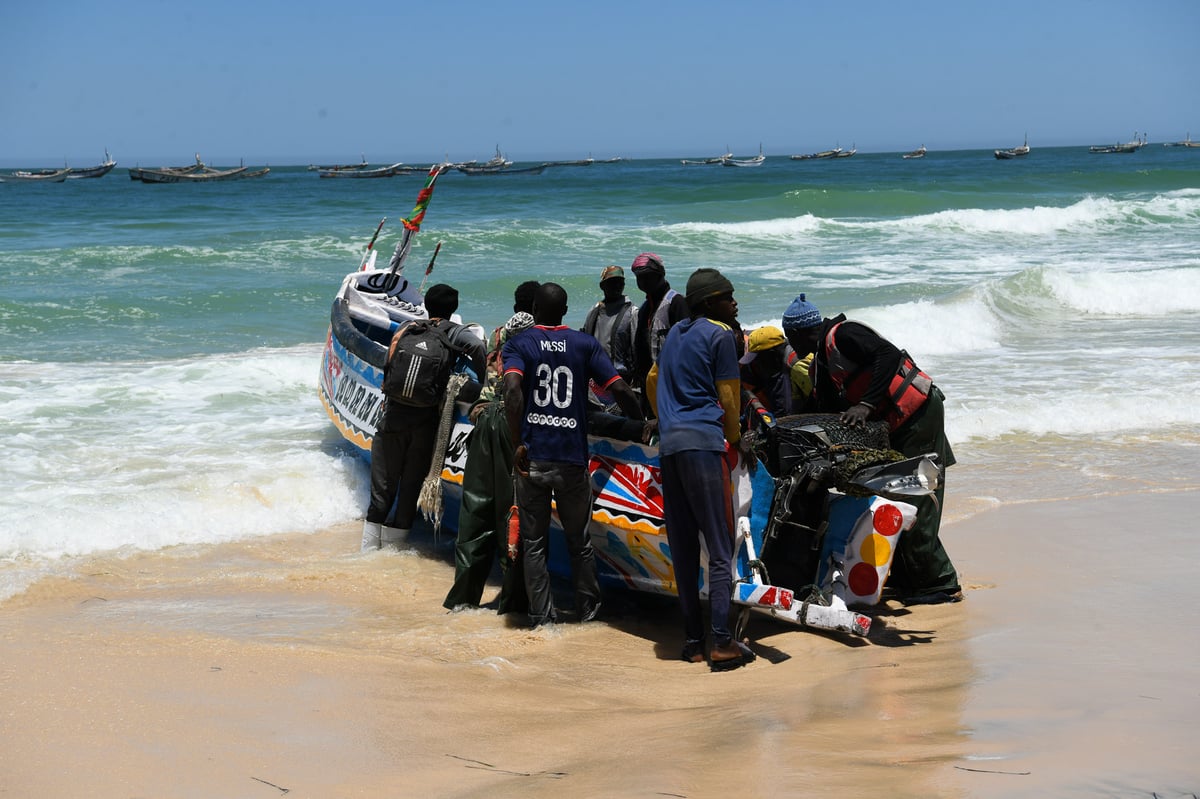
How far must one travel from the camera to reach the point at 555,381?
534 cm

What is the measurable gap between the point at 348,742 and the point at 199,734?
1.72ft

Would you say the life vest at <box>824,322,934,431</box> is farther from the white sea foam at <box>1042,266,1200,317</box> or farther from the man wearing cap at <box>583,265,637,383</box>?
the white sea foam at <box>1042,266,1200,317</box>

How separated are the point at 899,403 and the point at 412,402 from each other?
255 cm

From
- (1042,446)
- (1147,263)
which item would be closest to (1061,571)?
(1042,446)

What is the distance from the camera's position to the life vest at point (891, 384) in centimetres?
554

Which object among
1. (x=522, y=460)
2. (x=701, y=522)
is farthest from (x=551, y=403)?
(x=701, y=522)

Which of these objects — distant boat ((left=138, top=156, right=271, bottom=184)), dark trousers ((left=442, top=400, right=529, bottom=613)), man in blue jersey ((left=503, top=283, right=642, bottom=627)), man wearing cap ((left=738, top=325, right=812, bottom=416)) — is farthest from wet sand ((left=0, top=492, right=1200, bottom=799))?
distant boat ((left=138, top=156, right=271, bottom=184))

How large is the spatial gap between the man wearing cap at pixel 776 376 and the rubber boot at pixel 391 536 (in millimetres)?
2283

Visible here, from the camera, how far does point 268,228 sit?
35250 millimetres

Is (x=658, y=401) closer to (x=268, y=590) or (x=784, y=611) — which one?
(x=784, y=611)

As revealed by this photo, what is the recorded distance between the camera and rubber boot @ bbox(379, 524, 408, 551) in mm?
6883

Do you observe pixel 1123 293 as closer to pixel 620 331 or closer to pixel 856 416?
pixel 620 331

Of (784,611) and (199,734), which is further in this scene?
(784,611)

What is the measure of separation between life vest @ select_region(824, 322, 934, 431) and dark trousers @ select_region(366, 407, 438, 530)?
7.38 feet
